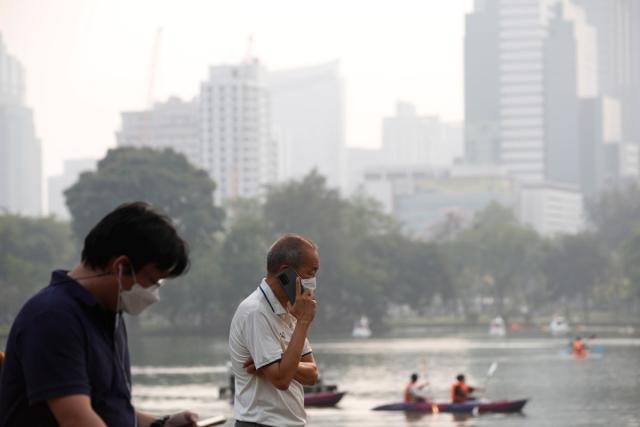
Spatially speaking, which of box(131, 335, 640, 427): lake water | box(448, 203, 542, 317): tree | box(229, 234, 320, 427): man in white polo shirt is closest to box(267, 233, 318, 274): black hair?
box(229, 234, 320, 427): man in white polo shirt

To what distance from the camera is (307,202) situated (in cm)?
10812

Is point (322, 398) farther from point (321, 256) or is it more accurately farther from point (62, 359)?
point (321, 256)

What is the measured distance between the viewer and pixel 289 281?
24.5 feet

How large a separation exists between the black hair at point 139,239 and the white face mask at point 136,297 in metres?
0.07

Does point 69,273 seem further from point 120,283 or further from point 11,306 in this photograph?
point 11,306

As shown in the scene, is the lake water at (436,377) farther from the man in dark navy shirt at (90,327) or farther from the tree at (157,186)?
the man in dark navy shirt at (90,327)

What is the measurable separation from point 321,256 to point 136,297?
322 ft

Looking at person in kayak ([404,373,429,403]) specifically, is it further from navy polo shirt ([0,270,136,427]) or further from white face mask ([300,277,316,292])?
navy polo shirt ([0,270,136,427])

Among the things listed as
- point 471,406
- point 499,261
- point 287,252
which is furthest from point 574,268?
point 287,252

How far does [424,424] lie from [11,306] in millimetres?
65991

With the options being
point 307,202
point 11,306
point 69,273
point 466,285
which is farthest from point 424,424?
point 466,285

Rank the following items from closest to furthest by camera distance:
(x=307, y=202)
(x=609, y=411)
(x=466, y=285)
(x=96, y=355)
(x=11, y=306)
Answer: (x=96, y=355), (x=609, y=411), (x=11, y=306), (x=307, y=202), (x=466, y=285)

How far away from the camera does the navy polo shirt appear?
4926 millimetres

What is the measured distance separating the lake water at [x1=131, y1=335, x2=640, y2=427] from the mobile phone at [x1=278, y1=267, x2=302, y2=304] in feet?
76.3
